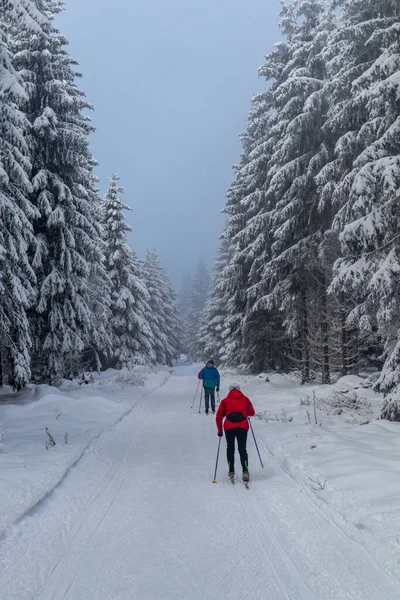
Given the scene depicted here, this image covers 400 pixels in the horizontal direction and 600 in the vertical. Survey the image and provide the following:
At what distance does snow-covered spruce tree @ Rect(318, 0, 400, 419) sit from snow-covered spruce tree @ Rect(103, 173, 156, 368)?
18.5 metres

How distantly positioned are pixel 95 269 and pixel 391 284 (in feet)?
47.6

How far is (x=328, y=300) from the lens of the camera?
16.9 m

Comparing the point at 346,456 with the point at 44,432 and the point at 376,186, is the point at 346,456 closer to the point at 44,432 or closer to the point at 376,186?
the point at 376,186

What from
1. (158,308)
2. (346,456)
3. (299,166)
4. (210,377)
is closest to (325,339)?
(210,377)

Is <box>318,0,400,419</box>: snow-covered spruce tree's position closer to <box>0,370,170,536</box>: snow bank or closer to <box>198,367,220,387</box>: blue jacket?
<box>198,367,220,387</box>: blue jacket

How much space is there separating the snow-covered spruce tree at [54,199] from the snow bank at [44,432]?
7.71 feet

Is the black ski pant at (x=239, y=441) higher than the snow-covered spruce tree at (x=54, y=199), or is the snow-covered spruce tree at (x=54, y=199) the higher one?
the snow-covered spruce tree at (x=54, y=199)

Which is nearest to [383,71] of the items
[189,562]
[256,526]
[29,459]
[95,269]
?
[256,526]

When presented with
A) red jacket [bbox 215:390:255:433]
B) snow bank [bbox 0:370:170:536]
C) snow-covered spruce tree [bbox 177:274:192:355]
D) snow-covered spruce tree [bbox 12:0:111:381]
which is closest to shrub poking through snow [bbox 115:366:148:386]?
snow bank [bbox 0:370:170:536]

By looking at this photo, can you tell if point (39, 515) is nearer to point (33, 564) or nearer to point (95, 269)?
point (33, 564)

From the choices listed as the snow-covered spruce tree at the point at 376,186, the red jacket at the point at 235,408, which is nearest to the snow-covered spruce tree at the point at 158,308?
the snow-covered spruce tree at the point at 376,186

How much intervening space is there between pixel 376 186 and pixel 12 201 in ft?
33.0

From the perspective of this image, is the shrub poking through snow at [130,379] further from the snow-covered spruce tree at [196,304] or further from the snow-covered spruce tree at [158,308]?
the snow-covered spruce tree at [196,304]

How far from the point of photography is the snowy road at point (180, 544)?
13.3 ft
